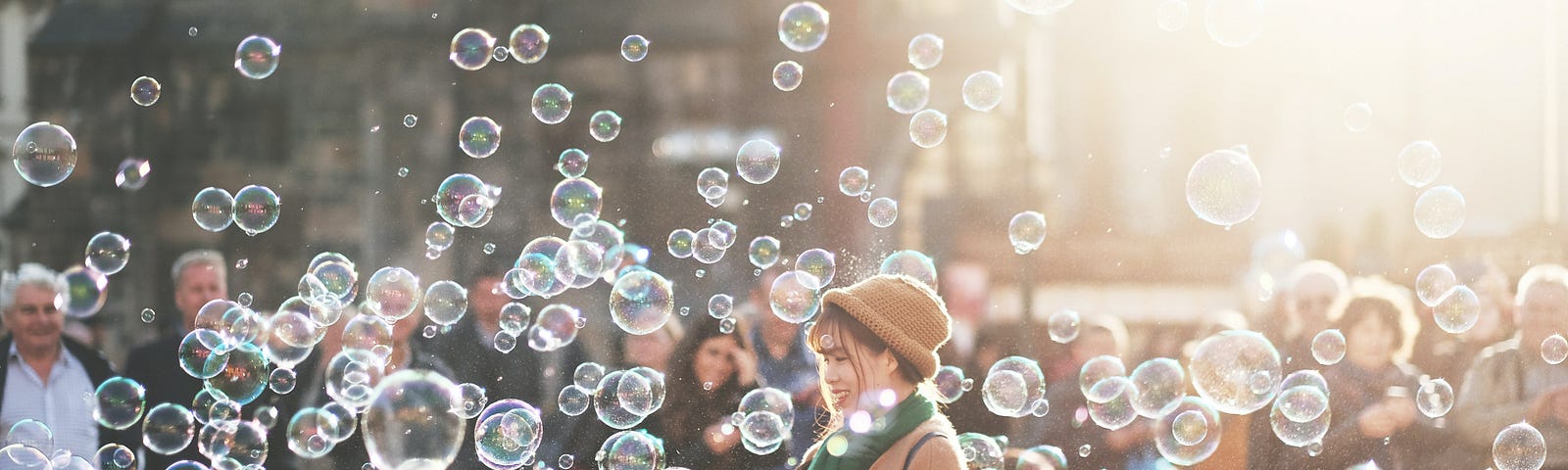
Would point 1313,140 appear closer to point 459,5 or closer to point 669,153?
point 669,153

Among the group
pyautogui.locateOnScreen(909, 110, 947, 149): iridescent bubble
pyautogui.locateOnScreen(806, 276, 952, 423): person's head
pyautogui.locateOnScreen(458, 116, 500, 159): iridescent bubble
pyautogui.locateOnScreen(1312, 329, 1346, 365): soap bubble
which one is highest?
pyautogui.locateOnScreen(458, 116, 500, 159): iridescent bubble

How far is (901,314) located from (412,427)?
2.40 meters

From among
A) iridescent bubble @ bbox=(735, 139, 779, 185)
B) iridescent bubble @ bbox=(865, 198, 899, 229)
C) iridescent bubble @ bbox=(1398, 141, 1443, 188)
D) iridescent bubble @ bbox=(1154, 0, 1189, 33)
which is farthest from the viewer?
iridescent bubble @ bbox=(1154, 0, 1189, 33)

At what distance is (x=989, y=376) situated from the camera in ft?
15.1

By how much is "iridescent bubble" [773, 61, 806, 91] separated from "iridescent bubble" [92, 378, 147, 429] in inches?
138

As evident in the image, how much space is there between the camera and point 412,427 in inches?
167

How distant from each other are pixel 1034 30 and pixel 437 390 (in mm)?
5768

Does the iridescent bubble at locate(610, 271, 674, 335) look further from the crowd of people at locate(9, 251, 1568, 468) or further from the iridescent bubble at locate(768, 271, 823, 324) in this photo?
the iridescent bubble at locate(768, 271, 823, 324)

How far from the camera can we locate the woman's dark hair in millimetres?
4840

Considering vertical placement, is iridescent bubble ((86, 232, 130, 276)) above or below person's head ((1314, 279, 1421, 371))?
above

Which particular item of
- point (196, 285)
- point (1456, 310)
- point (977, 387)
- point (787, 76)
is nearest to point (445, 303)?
point (196, 285)

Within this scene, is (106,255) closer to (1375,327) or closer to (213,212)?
(213,212)

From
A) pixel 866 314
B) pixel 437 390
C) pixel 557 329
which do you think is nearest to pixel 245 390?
pixel 437 390

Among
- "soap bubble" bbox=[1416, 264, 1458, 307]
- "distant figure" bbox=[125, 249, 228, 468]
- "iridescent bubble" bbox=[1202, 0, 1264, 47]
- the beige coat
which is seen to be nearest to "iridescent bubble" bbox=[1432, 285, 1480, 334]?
"soap bubble" bbox=[1416, 264, 1458, 307]
